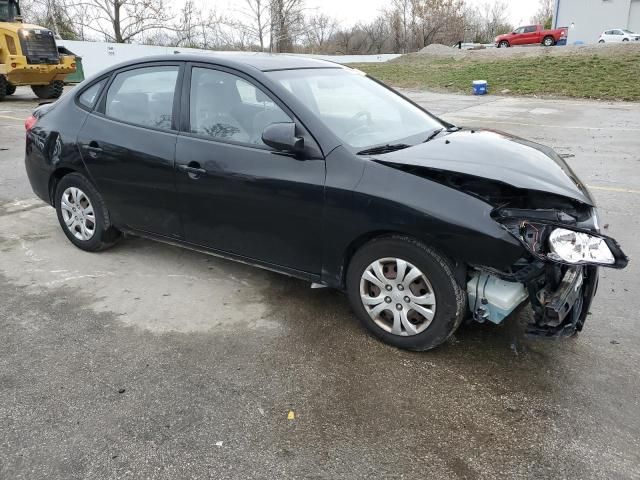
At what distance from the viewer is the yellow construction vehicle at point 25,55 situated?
16.3 m

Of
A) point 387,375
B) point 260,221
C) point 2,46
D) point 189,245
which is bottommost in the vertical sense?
point 387,375

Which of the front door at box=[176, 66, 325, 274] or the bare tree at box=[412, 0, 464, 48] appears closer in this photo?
the front door at box=[176, 66, 325, 274]

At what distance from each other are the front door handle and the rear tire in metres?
17.3

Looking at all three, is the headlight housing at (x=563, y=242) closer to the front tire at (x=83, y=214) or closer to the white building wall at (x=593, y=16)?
the front tire at (x=83, y=214)

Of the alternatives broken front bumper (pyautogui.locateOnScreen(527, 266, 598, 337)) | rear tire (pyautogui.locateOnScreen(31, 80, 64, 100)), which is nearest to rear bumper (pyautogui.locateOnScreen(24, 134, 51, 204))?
broken front bumper (pyautogui.locateOnScreen(527, 266, 598, 337))

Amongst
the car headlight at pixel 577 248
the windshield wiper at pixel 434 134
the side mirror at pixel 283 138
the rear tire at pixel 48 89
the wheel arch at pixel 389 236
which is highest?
the side mirror at pixel 283 138

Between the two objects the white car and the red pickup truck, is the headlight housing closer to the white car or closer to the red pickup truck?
the white car

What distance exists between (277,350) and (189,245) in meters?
1.25

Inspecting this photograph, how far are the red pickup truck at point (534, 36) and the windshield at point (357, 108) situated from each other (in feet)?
143

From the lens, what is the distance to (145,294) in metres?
4.04

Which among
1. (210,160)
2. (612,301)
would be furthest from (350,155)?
(612,301)

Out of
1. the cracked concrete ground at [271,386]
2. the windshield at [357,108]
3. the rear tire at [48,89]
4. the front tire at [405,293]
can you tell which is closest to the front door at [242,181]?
the windshield at [357,108]

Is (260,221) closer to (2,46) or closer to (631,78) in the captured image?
(2,46)

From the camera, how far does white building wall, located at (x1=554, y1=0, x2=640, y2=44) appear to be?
47969mm
